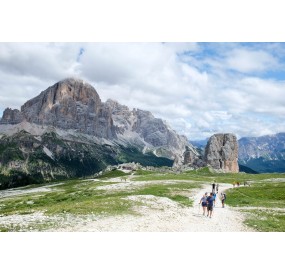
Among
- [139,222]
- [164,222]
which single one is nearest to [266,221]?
[164,222]

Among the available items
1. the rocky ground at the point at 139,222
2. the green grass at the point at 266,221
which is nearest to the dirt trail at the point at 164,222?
the rocky ground at the point at 139,222

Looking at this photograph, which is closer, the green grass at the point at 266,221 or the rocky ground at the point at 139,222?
the rocky ground at the point at 139,222

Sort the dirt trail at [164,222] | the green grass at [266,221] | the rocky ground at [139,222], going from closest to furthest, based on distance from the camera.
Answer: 1. the rocky ground at [139,222]
2. the dirt trail at [164,222]
3. the green grass at [266,221]

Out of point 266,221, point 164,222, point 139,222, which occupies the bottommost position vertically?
point 266,221

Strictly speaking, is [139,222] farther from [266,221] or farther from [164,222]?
[266,221]

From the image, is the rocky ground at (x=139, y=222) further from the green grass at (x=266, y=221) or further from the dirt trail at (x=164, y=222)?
the green grass at (x=266, y=221)

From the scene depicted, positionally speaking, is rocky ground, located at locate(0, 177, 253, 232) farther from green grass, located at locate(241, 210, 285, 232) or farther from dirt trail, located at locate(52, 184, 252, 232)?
green grass, located at locate(241, 210, 285, 232)
